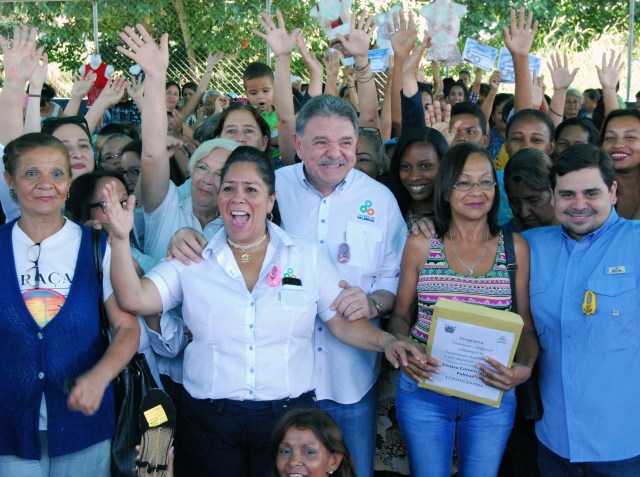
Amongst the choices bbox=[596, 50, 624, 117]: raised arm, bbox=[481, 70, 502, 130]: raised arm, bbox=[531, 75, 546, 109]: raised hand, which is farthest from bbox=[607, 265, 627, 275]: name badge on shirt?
bbox=[481, 70, 502, 130]: raised arm

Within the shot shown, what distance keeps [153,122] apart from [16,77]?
0.87 m

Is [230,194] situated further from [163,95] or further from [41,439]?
[41,439]

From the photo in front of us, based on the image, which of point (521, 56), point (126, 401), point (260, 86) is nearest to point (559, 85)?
point (521, 56)

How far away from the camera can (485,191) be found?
3.34m

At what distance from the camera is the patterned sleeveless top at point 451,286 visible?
3.23 m

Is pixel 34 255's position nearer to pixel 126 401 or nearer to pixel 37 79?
pixel 126 401

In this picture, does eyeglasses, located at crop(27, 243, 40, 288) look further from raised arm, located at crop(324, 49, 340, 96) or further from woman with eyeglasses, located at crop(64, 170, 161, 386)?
raised arm, located at crop(324, 49, 340, 96)

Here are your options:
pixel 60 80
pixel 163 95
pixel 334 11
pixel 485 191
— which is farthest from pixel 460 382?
pixel 60 80

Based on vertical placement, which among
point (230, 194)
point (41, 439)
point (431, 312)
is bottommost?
point (41, 439)

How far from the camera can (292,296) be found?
308cm

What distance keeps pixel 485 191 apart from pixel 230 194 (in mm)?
1169

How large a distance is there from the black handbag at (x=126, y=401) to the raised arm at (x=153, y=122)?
67 cm

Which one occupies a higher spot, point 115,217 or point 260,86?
point 260,86

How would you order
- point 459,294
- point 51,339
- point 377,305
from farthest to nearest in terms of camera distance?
point 377,305
point 459,294
point 51,339
